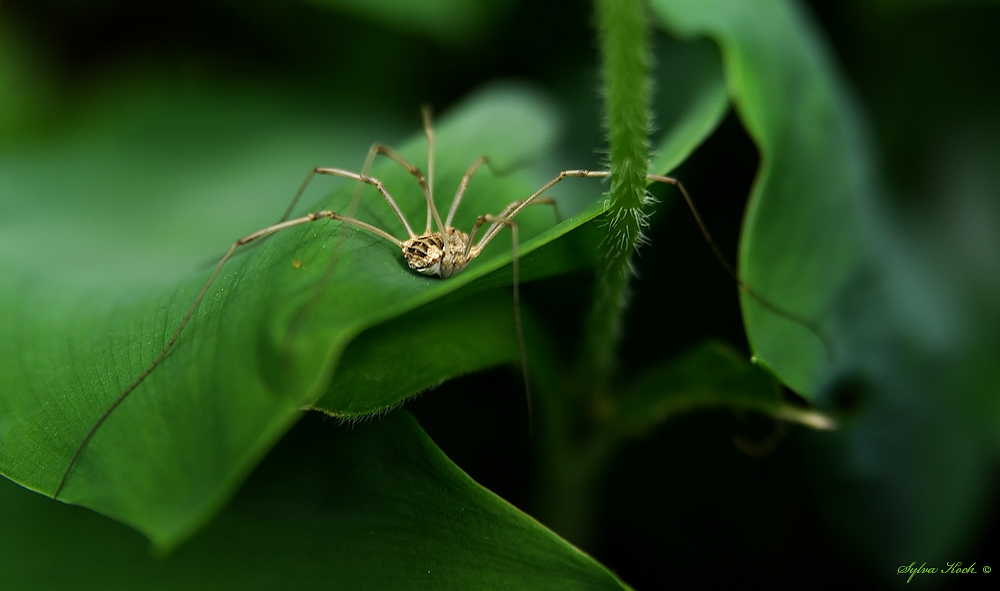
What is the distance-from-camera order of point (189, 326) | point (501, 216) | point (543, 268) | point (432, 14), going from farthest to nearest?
point (432, 14) < point (501, 216) < point (543, 268) < point (189, 326)

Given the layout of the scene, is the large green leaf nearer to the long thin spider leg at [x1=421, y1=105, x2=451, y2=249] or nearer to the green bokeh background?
the green bokeh background

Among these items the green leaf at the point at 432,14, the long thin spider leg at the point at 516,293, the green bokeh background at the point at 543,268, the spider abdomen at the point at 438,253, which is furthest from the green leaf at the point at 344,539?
the green leaf at the point at 432,14

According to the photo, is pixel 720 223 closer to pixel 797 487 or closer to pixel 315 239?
pixel 797 487

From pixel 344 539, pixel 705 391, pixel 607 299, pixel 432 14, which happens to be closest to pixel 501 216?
pixel 607 299

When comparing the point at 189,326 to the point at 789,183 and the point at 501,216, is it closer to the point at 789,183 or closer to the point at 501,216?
the point at 501,216

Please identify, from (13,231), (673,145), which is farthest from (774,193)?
(13,231)
